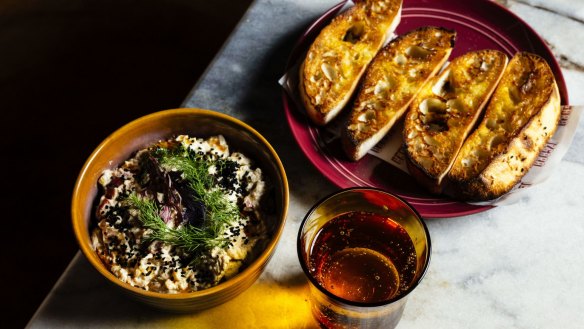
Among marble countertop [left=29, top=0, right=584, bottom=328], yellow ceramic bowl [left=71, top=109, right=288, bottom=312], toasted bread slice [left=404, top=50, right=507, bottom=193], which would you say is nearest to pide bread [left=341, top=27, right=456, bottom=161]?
toasted bread slice [left=404, top=50, right=507, bottom=193]

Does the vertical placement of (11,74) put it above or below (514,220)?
below

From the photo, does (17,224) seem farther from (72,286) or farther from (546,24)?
(546,24)

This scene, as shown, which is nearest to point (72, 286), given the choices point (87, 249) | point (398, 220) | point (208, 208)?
point (87, 249)

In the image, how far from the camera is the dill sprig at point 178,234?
4.14 ft

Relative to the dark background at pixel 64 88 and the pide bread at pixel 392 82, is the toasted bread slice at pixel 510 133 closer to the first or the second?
the pide bread at pixel 392 82

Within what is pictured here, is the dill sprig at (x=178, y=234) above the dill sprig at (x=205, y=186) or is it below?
below

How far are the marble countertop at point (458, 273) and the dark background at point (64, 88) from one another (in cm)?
111

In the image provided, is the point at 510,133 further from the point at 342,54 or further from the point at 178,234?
the point at 178,234

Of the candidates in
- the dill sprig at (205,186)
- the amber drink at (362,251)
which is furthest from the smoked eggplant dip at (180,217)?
the amber drink at (362,251)

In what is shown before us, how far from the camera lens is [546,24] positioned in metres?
1.82

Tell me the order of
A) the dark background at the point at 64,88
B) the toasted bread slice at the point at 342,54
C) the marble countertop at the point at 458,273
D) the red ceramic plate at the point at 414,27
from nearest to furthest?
the marble countertop at the point at 458,273 < the red ceramic plate at the point at 414,27 < the toasted bread slice at the point at 342,54 < the dark background at the point at 64,88

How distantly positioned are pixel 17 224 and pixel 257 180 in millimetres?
1577

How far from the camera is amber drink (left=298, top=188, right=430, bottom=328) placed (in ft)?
4.05

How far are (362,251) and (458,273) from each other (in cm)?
29
